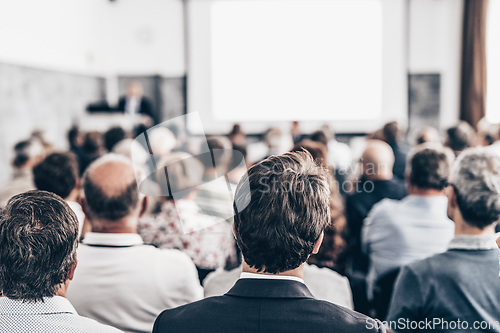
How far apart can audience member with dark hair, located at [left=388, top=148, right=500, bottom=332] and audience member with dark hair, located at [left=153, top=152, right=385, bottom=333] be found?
0.54 meters

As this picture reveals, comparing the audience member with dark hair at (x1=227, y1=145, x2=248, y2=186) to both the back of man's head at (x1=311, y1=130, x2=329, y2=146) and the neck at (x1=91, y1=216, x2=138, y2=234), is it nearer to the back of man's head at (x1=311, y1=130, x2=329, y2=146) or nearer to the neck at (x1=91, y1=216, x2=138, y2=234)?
the back of man's head at (x1=311, y1=130, x2=329, y2=146)

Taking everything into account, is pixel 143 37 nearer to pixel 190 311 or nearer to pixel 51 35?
pixel 51 35

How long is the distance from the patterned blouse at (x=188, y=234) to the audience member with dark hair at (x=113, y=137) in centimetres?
214

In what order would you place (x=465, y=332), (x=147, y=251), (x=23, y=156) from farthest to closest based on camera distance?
(x=23, y=156)
(x=147, y=251)
(x=465, y=332)

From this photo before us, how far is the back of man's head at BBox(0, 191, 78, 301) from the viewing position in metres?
0.92

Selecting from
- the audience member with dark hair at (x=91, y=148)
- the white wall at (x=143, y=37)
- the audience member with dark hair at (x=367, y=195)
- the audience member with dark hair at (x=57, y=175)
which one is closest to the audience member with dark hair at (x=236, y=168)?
the audience member with dark hair at (x=367, y=195)

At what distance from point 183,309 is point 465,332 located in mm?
896

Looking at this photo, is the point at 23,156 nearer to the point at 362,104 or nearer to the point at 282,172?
the point at 282,172

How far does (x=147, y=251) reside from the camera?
1.45 meters

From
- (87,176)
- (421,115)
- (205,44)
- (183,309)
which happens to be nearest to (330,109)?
(421,115)

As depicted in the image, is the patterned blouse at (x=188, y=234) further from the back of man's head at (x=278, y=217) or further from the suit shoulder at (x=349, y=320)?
the suit shoulder at (x=349, y=320)

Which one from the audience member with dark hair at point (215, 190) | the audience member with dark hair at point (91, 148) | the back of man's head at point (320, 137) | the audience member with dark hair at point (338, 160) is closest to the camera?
the audience member with dark hair at point (215, 190)

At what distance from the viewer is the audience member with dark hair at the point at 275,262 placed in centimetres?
84

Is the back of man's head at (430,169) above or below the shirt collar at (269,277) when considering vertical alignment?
above
